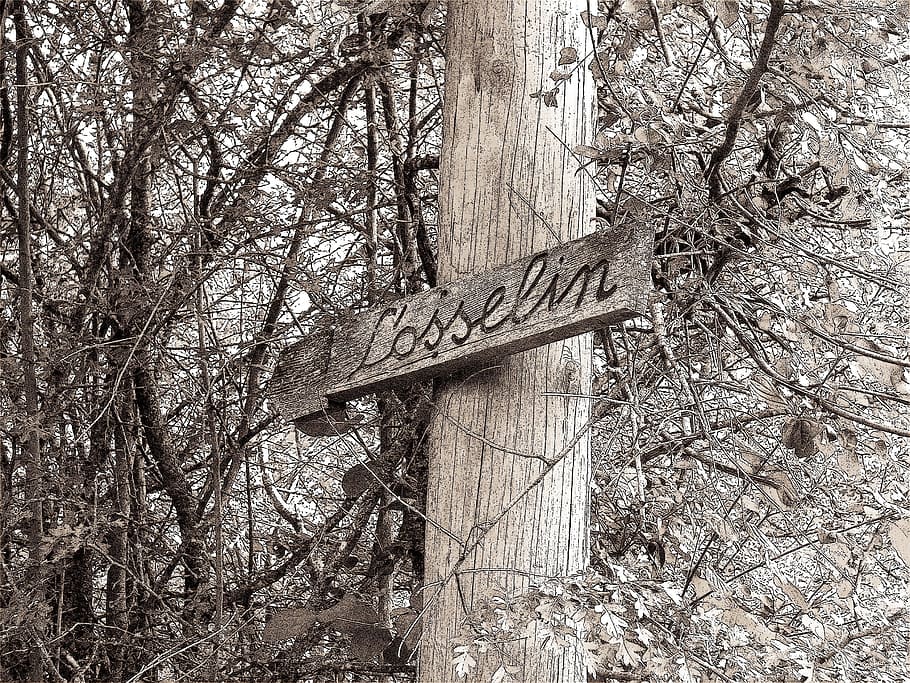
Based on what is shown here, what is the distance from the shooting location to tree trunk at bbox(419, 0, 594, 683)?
72.5 inches

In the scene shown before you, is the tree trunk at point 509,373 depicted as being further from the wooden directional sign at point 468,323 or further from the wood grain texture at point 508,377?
the wooden directional sign at point 468,323

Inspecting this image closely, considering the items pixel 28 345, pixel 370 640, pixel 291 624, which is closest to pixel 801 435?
pixel 370 640

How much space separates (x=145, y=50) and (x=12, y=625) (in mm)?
1697

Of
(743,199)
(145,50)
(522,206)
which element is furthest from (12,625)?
(743,199)

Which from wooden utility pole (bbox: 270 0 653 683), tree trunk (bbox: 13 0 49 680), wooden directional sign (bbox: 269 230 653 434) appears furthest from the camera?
tree trunk (bbox: 13 0 49 680)

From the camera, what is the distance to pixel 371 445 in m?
3.37

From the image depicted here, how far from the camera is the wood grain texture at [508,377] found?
1.84m

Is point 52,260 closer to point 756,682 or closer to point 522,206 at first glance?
point 522,206

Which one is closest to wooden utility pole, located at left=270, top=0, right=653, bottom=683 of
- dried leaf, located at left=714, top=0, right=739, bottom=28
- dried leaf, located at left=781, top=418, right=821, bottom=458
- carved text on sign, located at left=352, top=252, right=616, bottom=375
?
carved text on sign, located at left=352, top=252, right=616, bottom=375

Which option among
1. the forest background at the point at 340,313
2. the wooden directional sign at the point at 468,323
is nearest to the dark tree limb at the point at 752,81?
the forest background at the point at 340,313

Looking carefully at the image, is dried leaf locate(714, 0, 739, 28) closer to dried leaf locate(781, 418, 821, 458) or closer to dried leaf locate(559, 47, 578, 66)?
dried leaf locate(559, 47, 578, 66)

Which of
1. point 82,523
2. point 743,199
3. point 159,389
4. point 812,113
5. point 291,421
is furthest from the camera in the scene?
point 159,389

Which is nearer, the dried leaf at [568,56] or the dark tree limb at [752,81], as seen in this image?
the dark tree limb at [752,81]

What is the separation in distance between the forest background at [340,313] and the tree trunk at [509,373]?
0.20ft
